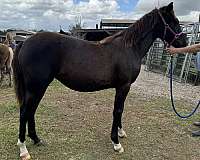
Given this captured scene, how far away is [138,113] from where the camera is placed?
16.7 feet

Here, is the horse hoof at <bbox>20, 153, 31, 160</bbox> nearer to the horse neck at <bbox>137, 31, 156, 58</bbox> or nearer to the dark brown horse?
the dark brown horse

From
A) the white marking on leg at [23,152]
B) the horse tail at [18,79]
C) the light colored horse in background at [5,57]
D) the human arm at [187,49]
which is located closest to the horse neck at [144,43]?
the human arm at [187,49]

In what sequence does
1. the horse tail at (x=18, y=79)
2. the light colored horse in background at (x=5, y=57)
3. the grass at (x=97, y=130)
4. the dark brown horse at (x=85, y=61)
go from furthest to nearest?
the light colored horse in background at (x=5, y=57)
the grass at (x=97, y=130)
the horse tail at (x=18, y=79)
the dark brown horse at (x=85, y=61)

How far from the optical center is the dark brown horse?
308cm

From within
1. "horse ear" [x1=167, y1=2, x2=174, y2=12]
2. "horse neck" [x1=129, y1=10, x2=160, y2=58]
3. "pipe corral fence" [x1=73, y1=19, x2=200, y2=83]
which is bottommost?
"pipe corral fence" [x1=73, y1=19, x2=200, y2=83]

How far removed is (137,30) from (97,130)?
5.67 feet

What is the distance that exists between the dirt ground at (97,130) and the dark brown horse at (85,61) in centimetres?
26

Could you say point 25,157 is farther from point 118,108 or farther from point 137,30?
point 137,30

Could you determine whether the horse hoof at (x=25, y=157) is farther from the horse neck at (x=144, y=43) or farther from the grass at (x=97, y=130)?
the horse neck at (x=144, y=43)

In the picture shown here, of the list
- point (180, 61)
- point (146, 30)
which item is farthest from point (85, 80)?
point (180, 61)

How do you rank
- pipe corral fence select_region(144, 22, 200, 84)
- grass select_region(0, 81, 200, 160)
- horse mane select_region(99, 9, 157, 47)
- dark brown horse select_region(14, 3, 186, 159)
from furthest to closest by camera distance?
pipe corral fence select_region(144, 22, 200, 84) < horse mane select_region(99, 9, 157, 47) < grass select_region(0, 81, 200, 160) < dark brown horse select_region(14, 3, 186, 159)

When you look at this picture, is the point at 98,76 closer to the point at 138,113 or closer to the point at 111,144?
the point at 111,144

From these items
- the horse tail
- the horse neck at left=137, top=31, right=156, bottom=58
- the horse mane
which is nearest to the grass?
the horse tail

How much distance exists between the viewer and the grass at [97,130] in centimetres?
335
